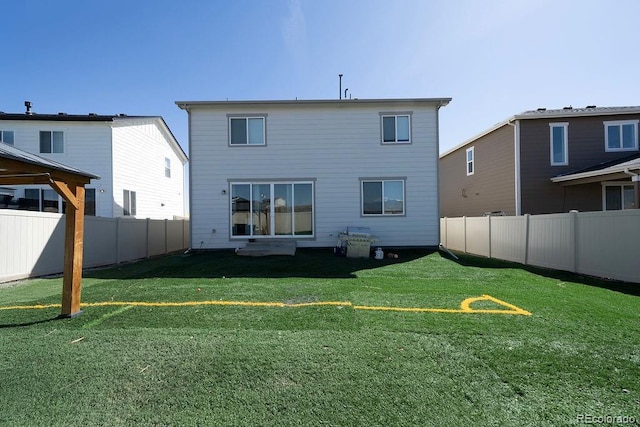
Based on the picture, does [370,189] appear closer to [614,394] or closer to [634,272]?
[634,272]

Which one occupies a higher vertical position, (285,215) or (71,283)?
(285,215)

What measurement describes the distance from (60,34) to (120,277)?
9.78 m

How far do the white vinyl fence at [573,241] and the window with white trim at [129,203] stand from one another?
15617mm

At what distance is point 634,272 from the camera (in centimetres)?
706

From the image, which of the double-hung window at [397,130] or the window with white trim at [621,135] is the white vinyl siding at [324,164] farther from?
the window with white trim at [621,135]

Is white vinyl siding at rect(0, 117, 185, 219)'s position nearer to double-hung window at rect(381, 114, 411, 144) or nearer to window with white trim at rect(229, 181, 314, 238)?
window with white trim at rect(229, 181, 314, 238)

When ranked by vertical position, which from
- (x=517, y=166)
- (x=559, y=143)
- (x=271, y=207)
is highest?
(x=559, y=143)

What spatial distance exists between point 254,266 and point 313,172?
471 cm

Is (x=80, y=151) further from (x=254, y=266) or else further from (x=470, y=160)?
(x=470, y=160)

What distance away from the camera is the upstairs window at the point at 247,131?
12.6 metres

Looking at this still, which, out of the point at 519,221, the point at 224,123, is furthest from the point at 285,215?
the point at 519,221

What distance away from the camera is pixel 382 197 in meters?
12.5

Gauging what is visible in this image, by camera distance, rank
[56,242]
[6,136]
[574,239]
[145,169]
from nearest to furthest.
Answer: [574,239]
[56,242]
[6,136]
[145,169]

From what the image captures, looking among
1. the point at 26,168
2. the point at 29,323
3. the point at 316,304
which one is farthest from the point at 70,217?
the point at 316,304
